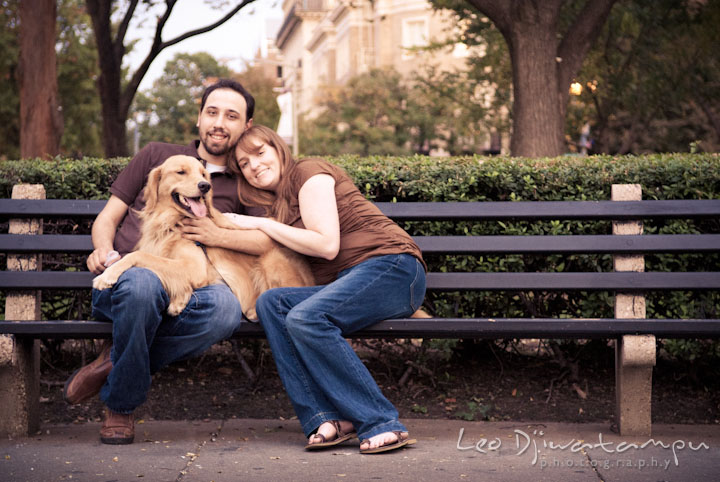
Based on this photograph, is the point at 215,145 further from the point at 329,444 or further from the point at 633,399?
the point at 633,399

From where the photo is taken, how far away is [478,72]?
26078 millimetres

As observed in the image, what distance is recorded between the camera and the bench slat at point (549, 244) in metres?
4.22

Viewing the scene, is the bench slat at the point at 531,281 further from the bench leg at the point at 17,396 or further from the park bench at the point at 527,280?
the bench leg at the point at 17,396

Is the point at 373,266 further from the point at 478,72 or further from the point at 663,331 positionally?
the point at 478,72

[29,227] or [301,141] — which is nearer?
[29,227]

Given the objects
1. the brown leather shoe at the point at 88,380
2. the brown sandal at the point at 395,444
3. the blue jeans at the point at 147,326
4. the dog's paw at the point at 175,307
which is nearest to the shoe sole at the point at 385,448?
the brown sandal at the point at 395,444

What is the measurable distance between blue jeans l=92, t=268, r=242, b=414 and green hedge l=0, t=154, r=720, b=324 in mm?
1232

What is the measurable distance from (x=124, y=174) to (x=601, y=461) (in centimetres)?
273

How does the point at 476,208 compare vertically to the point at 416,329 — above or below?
above

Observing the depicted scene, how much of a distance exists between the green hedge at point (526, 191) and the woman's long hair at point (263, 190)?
2.25ft

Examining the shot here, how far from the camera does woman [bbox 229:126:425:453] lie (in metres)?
3.76

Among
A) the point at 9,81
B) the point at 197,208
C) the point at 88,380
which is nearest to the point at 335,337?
the point at 197,208

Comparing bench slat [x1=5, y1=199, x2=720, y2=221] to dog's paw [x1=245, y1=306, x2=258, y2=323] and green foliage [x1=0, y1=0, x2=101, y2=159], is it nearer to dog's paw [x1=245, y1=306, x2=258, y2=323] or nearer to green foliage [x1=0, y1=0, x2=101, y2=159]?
dog's paw [x1=245, y1=306, x2=258, y2=323]

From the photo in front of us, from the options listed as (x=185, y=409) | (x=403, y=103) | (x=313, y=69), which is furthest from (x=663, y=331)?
(x=313, y=69)
